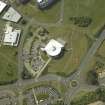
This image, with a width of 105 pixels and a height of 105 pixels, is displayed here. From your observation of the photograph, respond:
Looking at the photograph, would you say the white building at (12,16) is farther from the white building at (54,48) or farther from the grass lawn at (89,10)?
the grass lawn at (89,10)

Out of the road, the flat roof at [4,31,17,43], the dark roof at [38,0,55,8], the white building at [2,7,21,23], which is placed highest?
the dark roof at [38,0,55,8]

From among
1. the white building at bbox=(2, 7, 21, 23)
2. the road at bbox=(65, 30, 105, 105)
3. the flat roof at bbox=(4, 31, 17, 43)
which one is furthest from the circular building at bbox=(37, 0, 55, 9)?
the road at bbox=(65, 30, 105, 105)

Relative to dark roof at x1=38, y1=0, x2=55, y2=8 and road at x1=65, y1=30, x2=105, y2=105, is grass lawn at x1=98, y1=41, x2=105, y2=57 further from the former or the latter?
dark roof at x1=38, y1=0, x2=55, y2=8

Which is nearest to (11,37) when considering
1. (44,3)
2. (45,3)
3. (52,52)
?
(52,52)

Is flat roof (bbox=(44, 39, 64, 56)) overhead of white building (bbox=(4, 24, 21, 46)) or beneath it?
beneath

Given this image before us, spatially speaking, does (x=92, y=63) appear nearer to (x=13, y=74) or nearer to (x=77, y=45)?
(x=77, y=45)

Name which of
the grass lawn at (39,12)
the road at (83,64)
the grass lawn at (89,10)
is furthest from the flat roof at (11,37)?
the road at (83,64)

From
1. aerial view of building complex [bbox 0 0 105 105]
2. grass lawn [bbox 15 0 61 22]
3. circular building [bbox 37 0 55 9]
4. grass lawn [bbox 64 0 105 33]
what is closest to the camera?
aerial view of building complex [bbox 0 0 105 105]
